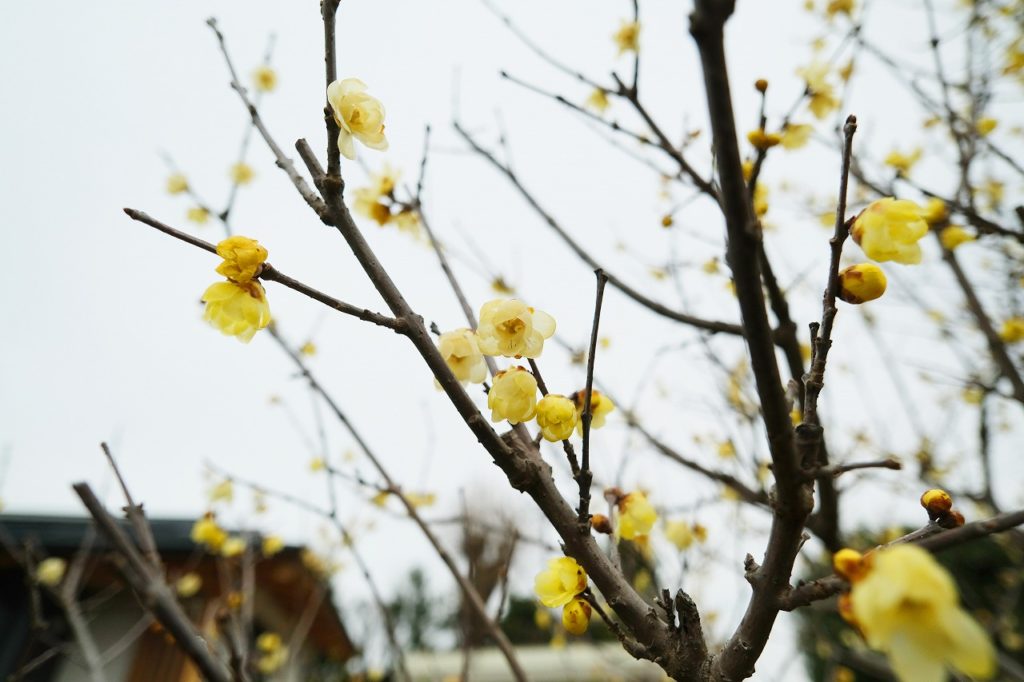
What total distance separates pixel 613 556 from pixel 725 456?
3.07 meters

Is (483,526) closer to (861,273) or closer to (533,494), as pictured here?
(533,494)

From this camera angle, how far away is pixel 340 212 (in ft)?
3.70

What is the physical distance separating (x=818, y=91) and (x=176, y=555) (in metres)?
7.67

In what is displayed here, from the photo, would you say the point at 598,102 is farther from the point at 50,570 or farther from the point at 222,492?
the point at 50,570

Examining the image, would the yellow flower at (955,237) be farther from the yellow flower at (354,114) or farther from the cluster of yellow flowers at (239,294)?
the cluster of yellow flowers at (239,294)

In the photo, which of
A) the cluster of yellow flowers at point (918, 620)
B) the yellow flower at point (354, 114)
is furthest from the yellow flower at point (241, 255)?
the cluster of yellow flowers at point (918, 620)

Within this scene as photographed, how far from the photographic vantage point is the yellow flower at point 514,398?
127 centimetres

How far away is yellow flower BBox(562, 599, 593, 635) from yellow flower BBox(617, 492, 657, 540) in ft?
1.18

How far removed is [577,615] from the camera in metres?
1.24

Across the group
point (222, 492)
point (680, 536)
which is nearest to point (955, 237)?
point (680, 536)

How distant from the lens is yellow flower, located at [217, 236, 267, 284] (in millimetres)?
1083

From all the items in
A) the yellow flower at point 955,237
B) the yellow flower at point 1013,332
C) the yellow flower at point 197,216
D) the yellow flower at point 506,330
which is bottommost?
the yellow flower at point 506,330

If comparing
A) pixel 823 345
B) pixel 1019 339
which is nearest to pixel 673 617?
pixel 823 345

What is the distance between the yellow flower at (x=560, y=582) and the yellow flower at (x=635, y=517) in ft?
1.22
